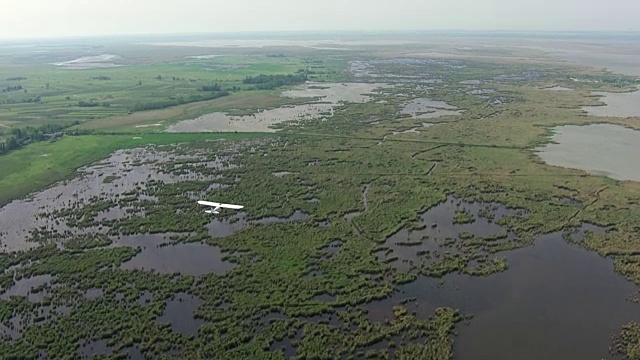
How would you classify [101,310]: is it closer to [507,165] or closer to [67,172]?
[67,172]

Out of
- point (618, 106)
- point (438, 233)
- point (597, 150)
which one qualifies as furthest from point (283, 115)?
point (618, 106)

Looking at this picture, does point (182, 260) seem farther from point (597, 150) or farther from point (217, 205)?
point (597, 150)

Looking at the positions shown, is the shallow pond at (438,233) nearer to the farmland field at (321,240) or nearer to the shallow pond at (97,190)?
the farmland field at (321,240)

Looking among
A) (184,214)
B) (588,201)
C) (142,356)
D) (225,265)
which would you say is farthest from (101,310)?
(588,201)

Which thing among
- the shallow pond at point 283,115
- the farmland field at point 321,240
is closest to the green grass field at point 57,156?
the farmland field at point 321,240

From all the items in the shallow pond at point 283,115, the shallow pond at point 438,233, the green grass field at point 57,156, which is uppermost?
the shallow pond at point 283,115

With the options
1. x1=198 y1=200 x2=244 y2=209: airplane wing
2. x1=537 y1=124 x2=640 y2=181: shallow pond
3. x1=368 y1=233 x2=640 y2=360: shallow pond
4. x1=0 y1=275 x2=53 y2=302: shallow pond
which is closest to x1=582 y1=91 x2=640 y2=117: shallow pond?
x1=537 y1=124 x2=640 y2=181: shallow pond

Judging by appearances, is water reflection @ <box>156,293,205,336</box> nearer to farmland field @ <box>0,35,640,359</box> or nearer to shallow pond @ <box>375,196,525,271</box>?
farmland field @ <box>0,35,640,359</box>
